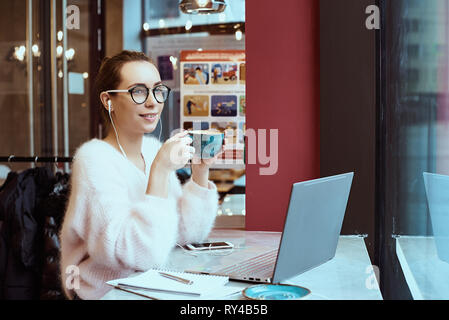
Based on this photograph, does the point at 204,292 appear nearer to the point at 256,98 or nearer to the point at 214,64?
the point at 256,98

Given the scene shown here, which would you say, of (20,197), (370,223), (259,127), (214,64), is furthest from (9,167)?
(370,223)

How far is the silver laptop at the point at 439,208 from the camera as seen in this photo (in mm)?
1513

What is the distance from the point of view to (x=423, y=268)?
1790mm

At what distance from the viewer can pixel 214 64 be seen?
286 centimetres

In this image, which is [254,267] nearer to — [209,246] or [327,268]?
[327,268]

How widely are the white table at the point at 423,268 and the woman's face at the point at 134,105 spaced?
1.08 meters

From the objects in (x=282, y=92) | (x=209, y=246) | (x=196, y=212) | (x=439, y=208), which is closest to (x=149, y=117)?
(x=196, y=212)

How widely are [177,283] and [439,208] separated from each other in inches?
32.0

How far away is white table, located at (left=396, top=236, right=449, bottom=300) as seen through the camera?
1.60m

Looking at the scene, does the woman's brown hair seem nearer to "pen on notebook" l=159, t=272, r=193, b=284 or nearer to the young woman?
the young woman

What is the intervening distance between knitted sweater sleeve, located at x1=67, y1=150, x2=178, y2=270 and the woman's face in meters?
0.25

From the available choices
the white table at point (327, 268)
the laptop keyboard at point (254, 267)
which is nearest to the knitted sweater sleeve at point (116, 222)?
the white table at point (327, 268)

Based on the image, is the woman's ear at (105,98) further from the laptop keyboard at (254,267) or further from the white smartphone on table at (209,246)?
the laptop keyboard at (254,267)
